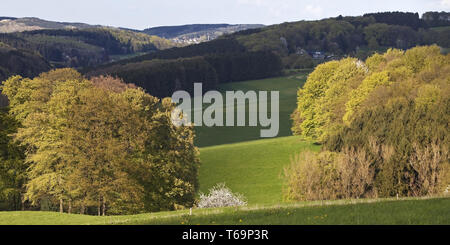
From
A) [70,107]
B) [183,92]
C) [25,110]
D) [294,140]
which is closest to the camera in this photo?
[70,107]

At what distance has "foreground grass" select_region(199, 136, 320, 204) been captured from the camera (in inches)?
2703

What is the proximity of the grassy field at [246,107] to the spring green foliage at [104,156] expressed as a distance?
46.2 metres

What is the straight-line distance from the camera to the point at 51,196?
50688mm

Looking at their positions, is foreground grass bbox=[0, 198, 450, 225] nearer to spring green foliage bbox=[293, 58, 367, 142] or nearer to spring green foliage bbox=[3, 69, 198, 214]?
spring green foliage bbox=[3, 69, 198, 214]

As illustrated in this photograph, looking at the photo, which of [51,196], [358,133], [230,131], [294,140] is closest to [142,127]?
[51,196]

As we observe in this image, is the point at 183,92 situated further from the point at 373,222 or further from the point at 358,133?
the point at 373,222

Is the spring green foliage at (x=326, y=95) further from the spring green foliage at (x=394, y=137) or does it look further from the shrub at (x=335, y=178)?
the shrub at (x=335, y=178)

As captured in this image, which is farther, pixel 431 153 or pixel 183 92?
pixel 183 92

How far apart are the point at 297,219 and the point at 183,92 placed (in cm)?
14416

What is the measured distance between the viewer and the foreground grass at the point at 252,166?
225 ft

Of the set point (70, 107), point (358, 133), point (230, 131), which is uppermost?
point (70, 107)

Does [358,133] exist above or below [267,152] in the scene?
above

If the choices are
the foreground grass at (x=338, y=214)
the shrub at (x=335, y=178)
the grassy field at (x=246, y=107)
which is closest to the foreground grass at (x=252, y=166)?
the shrub at (x=335, y=178)

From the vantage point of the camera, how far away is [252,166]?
7931 centimetres
